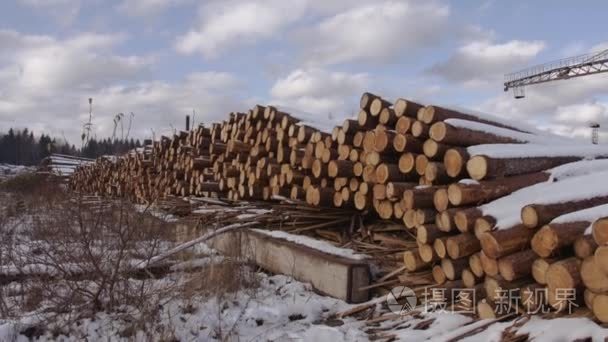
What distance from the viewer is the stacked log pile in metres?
3.29

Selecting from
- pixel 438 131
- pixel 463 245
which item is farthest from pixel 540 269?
pixel 438 131

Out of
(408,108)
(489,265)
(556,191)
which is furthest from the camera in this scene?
(408,108)

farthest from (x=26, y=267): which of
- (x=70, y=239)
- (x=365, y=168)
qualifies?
(x=365, y=168)

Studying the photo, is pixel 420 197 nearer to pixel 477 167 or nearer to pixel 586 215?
pixel 477 167

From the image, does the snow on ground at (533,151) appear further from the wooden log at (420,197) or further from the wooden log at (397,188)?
the wooden log at (397,188)

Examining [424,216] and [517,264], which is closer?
[517,264]

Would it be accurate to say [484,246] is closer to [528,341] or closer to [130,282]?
[528,341]

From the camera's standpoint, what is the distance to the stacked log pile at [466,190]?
10.8 ft

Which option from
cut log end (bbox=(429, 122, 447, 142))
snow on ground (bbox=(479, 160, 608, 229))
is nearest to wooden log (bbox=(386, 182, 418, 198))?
cut log end (bbox=(429, 122, 447, 142))

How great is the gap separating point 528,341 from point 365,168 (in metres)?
2.51

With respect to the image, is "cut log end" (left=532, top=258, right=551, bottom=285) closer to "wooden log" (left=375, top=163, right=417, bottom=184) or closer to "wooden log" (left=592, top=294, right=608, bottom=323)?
"wooden log" (left=592, top=294, right=608, bottom=323)

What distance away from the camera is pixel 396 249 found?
494cm

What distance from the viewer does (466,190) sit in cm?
396

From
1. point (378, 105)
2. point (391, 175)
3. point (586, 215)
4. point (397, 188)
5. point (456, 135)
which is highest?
point (378, 105)
